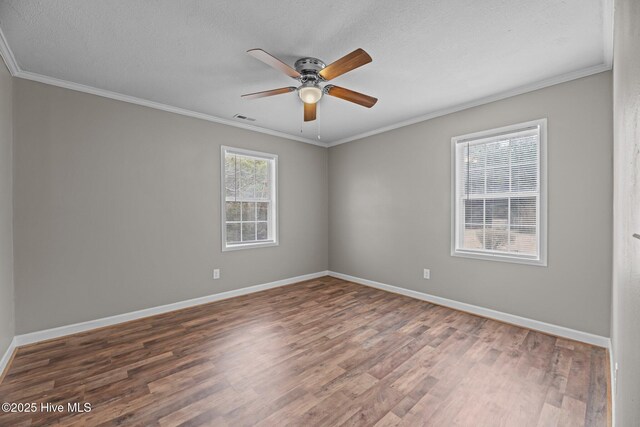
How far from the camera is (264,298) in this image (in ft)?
12.9

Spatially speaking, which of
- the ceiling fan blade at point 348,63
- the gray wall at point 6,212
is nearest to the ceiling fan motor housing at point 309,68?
the ceiling fan blade at point 348,63

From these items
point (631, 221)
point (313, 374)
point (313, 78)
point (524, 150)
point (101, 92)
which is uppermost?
point (101, 92)

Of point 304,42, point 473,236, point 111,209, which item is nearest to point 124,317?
point 111,209

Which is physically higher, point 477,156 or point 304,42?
point 304,42

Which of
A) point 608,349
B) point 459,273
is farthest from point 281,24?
point 608,349

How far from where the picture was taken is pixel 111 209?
305 cm

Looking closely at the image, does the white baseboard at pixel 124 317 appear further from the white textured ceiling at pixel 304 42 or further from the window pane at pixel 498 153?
the window pane at pixel 498 153

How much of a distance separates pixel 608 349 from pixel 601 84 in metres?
2.39

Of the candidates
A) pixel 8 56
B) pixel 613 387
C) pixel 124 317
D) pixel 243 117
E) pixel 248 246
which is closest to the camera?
pixel 613 387

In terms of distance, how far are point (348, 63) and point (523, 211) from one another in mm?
2513

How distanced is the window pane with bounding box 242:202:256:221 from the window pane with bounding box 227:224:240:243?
0.19m

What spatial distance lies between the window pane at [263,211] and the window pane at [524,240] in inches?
A: 134

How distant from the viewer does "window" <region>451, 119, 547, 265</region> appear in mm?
2881

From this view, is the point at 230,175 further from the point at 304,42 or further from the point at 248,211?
the point at 304,42
